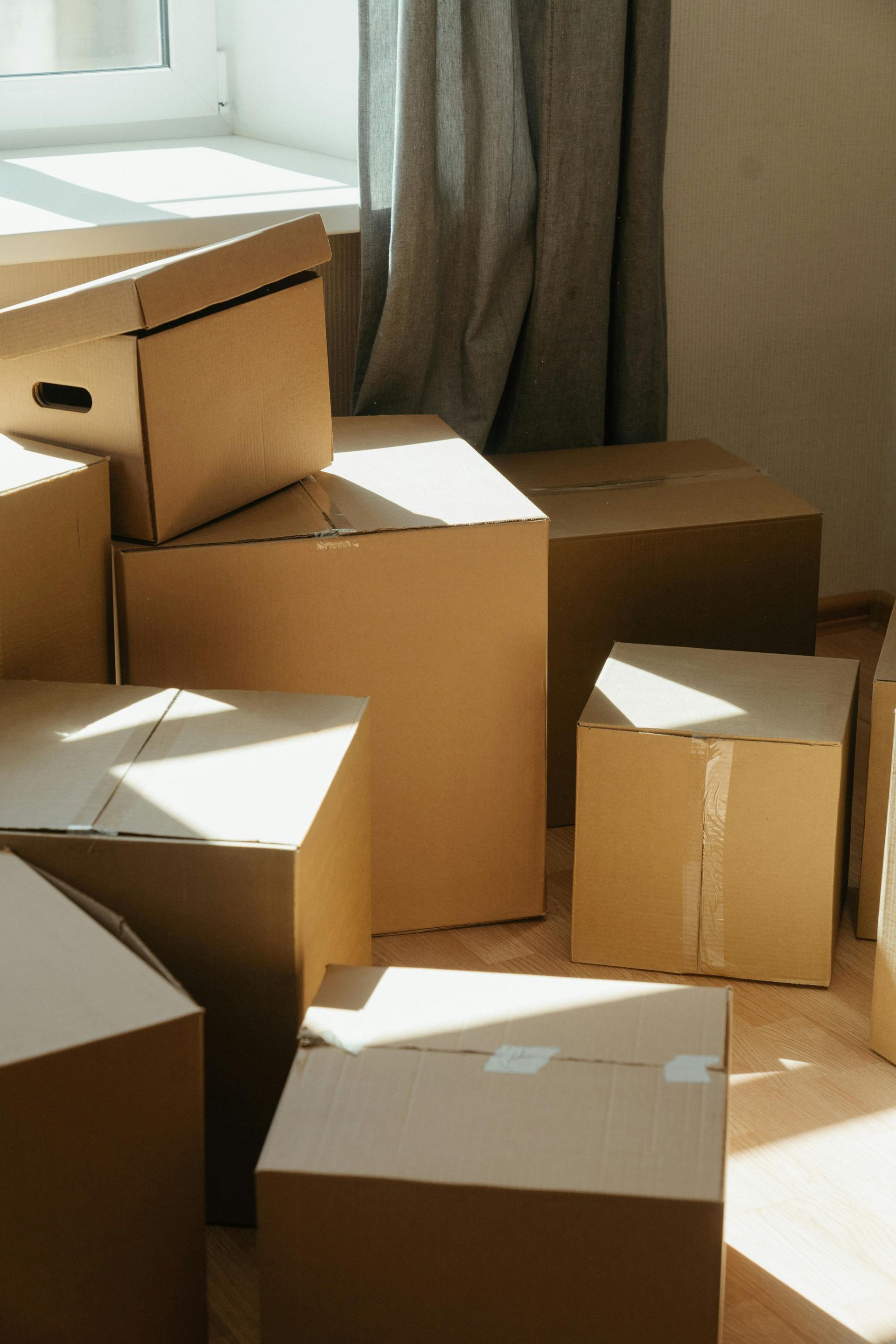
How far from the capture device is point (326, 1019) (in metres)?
1.05

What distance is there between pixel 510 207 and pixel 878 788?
0.95 m

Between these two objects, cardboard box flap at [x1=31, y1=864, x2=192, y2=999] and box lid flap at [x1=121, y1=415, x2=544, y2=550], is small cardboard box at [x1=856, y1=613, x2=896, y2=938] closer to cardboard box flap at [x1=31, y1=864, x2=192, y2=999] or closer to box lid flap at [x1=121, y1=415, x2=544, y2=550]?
box lid flap at [x1=121, y1=415, x2=544, y2=550]

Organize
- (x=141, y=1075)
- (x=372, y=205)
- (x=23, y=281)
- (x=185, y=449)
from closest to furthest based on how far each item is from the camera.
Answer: (x=141, y=1075) → (x=185, y=449) → (x=23, y=281) → (x=372, y=205)

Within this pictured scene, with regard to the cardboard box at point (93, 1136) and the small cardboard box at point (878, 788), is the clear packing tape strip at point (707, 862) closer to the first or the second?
the small cardboard box at point (878, 788)

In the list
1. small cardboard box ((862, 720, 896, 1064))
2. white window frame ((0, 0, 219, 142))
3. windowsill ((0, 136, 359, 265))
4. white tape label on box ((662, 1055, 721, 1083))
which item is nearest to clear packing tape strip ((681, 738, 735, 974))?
small cardboard box ((862, 720, 896, 1064))

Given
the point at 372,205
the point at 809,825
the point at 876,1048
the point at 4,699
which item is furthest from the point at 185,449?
the point at 876,1048

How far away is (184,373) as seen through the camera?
1.40m

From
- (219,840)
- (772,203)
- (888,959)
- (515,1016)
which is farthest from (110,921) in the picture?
(772,203)

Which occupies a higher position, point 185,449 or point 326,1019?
point 185,449

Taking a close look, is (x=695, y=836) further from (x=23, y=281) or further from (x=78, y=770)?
(x=23, y=281)

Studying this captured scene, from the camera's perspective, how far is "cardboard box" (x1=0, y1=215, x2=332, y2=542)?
135 centimetres

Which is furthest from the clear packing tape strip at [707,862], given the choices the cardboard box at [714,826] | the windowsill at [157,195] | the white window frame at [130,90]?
the white window frame at [130,90]

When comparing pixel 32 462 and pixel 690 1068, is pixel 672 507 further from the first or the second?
pixel 690 1068

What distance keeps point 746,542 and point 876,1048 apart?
0.73 meters
